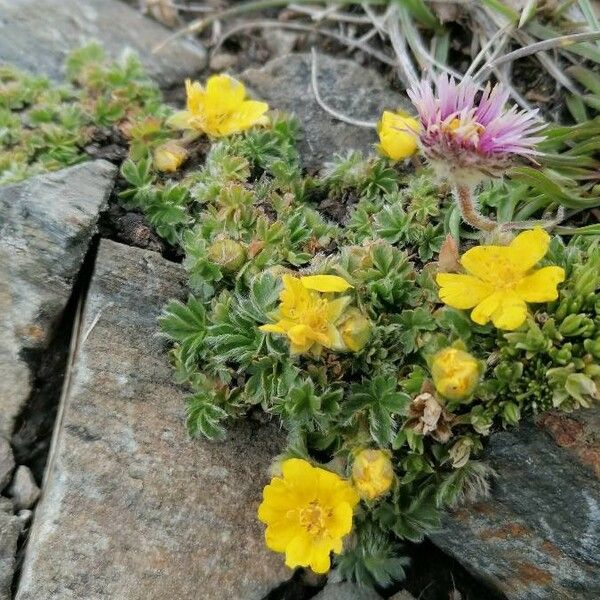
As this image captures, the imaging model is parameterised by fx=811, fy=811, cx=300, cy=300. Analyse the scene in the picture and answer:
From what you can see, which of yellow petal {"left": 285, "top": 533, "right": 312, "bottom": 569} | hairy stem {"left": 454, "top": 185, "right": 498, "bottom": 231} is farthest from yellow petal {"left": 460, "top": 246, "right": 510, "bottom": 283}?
yellow petal {"left": 285, "top": 533, "right": 312, "bottom": 569}

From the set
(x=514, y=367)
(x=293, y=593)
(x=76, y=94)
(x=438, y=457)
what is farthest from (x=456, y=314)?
(x=76, y=94)

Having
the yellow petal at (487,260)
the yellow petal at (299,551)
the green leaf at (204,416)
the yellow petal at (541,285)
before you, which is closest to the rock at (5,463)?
the green leaf at (204,416)

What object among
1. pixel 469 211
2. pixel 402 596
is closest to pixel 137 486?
pixel 402 596

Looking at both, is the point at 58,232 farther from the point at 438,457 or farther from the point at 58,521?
the point at 438,457

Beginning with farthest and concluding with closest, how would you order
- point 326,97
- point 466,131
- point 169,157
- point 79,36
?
point 79,36 → point 326,97 → point 169,157 → point 466,131

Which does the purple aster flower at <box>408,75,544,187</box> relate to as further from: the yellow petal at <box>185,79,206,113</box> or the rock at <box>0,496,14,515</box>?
the rock at <box>0,496,14,515</box>

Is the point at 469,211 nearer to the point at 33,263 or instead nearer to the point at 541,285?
the point at 541,285

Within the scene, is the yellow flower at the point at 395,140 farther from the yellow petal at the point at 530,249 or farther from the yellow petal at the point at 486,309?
the yellow petal at the point at 486,309
